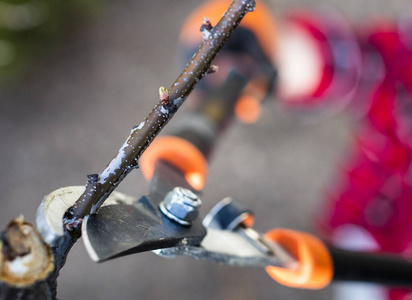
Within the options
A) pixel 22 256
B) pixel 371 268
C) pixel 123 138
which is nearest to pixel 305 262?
pixel 371 268

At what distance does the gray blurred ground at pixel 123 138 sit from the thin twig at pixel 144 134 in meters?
0.48

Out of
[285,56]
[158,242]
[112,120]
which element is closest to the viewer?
[158,242]

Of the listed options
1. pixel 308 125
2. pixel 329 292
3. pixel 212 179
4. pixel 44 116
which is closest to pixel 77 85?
pixel 44 116

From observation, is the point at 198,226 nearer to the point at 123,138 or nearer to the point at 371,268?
the point at 371,268

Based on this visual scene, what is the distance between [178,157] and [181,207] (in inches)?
2.8

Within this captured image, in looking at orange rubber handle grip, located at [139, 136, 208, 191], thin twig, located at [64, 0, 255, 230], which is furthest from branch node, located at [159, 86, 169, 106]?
orange rubber handle grip, located at [139, 136, 208, 191]

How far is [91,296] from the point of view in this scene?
25.0 inches

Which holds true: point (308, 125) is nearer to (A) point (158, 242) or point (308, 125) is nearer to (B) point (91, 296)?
(B) point (91, 296)

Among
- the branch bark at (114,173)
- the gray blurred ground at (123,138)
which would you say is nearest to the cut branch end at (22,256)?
the branch bark at (114,173)

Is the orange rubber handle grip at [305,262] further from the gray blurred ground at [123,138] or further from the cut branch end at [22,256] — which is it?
the gray blurred ground at [123,138]

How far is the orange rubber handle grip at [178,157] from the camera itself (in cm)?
29

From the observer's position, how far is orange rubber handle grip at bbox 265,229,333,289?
28 cm

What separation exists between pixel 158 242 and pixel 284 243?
116 millimetres

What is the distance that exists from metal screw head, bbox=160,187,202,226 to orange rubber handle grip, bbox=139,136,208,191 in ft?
0.18
